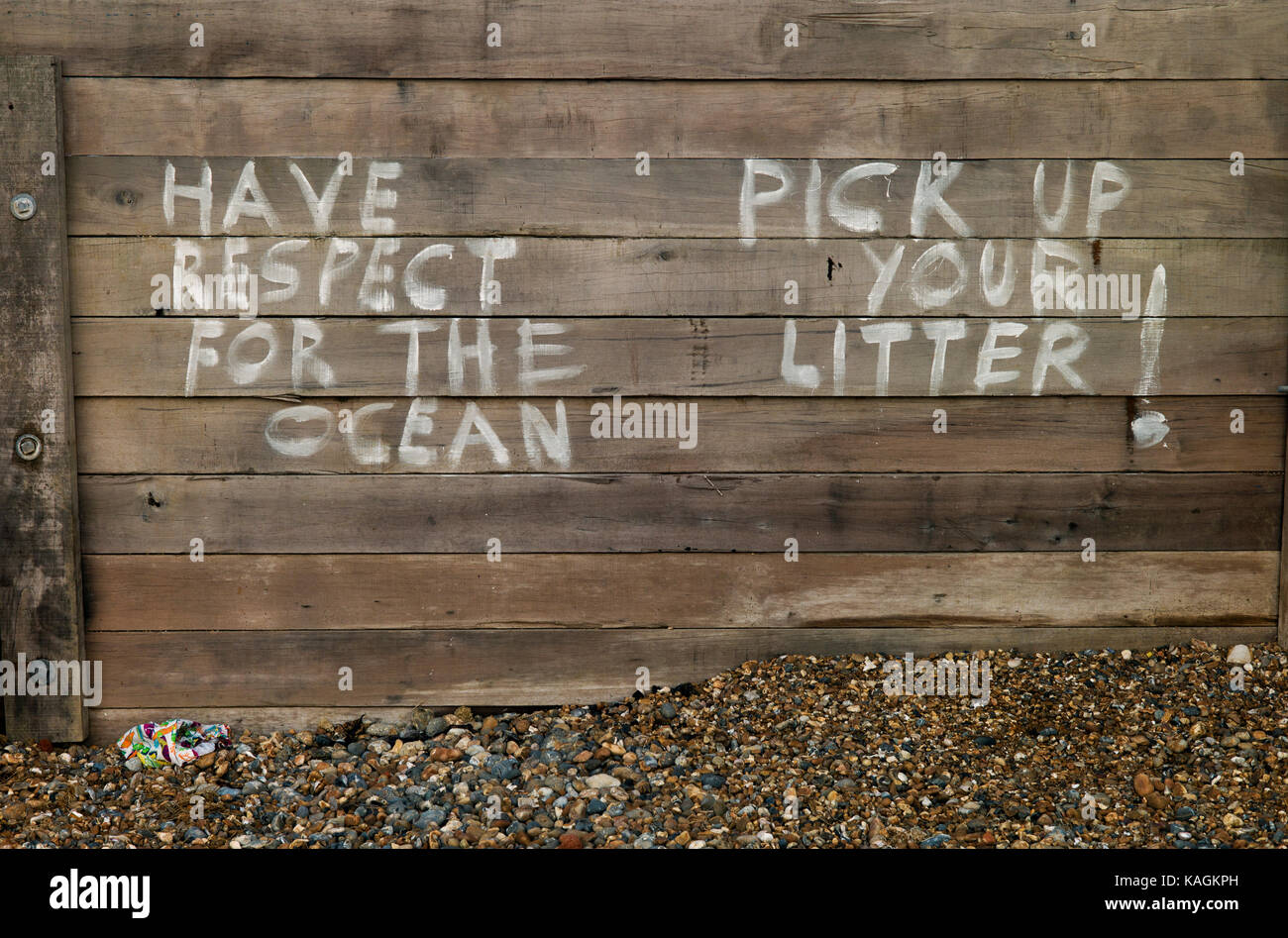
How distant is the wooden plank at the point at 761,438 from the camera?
3.72 metres

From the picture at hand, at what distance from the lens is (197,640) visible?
3793 mm

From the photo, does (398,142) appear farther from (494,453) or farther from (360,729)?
(360,729)

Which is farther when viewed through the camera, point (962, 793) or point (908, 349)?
point (908, 349)

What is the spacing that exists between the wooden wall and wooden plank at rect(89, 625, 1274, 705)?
0.01 metres

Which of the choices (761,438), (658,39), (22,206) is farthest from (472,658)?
(658,39)

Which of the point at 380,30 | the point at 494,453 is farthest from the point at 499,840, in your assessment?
the point at 380,30

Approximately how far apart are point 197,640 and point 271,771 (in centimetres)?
56

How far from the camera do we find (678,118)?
369 centimetres

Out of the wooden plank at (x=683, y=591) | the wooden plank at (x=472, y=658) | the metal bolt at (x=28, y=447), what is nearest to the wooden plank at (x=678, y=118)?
the metal bolt at (x=28, y=447)

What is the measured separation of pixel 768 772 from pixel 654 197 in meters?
2.05

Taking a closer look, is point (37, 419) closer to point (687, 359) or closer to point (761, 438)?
point (687, 359)

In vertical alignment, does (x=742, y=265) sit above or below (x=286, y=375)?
above

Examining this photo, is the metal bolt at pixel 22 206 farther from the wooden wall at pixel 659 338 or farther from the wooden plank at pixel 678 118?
the wooden plank at pixel 678 118

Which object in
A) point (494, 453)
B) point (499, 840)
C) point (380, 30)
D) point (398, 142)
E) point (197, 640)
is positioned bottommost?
point (499, 840)
